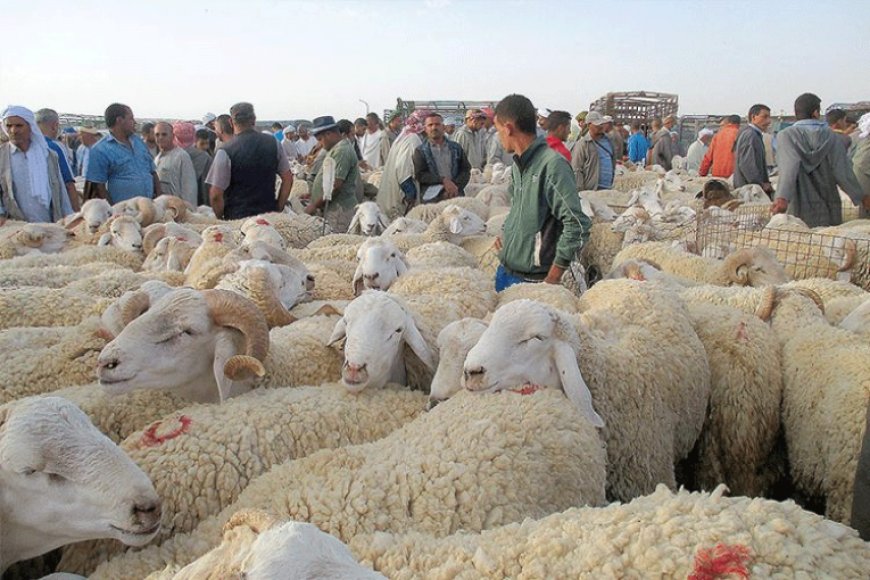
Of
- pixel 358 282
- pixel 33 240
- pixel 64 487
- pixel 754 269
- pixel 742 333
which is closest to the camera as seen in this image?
pixel 64 487

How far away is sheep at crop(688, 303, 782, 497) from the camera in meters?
3.50

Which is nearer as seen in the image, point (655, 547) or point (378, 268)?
point (655, 547)

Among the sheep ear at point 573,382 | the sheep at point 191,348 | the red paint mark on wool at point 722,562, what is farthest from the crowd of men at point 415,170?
the red paint mark on wool at point 722,562

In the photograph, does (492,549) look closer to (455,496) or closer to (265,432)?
(455,496)

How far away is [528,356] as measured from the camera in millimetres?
2822

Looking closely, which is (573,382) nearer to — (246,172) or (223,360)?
(223,360)

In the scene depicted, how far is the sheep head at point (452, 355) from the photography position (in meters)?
2.93

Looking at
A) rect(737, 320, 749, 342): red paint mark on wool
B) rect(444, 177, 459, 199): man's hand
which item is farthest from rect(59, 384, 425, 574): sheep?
rect(444, 177, 459, 199): man's hand

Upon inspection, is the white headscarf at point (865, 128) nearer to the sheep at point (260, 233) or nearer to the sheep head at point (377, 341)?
the sheep at point (260, 233)

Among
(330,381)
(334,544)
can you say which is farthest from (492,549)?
(330,381)

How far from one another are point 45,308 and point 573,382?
3.04 m

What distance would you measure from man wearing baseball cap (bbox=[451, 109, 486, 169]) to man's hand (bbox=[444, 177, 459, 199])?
161 inches

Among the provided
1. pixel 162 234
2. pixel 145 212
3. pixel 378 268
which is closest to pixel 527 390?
pixel 378 268

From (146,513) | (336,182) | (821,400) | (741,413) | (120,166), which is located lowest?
(741,413)
